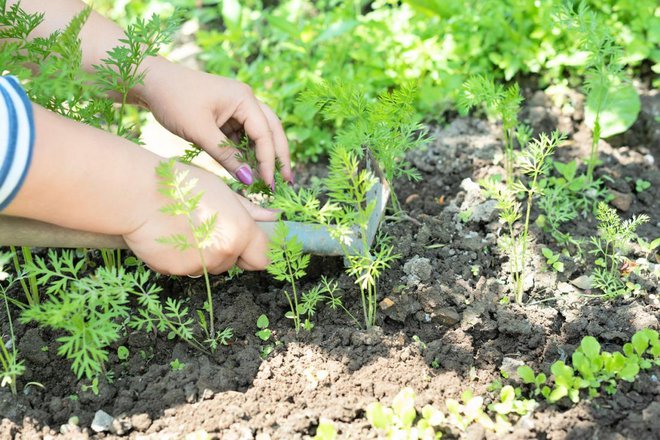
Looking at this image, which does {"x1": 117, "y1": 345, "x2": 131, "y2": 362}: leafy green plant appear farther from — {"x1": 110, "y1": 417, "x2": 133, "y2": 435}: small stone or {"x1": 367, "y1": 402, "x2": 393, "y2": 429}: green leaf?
{"x1": 367, "y1": 402, "x2": 393, "y2": 429}: green leaf

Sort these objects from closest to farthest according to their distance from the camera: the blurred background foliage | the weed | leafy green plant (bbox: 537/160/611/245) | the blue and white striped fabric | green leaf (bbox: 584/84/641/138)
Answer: the blue and white striped fabric
the weed
leafy green plant (bbox: 537/160/611/245)
green leaf (bbox: 584/84/641/138)
the blurred background foliage

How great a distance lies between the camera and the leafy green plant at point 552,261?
216 centimetres

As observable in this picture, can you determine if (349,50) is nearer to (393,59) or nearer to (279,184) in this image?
(393,59)

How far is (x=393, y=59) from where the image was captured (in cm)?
316

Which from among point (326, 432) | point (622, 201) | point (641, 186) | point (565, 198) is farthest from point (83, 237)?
point (641, 186)

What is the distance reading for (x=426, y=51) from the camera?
3.12m

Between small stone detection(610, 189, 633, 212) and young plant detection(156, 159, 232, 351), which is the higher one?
young plant detection(156, 159, 232, 351)

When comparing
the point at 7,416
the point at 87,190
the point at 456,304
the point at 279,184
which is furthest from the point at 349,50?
the point at 7,416

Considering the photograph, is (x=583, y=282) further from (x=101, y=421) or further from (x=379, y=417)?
(x=101, y=421)

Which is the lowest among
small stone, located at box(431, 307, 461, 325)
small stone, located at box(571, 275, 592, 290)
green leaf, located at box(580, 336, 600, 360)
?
small stone, located at box(571, 275, 592, 290)

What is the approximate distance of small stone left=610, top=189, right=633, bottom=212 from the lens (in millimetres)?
2469

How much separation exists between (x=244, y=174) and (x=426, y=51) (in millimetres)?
1297

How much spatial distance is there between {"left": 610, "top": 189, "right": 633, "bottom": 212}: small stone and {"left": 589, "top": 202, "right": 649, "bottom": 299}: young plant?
0.21 m

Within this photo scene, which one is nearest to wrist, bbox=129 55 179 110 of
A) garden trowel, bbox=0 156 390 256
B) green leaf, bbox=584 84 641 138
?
garden trowel, bbox=0 156 390 256
